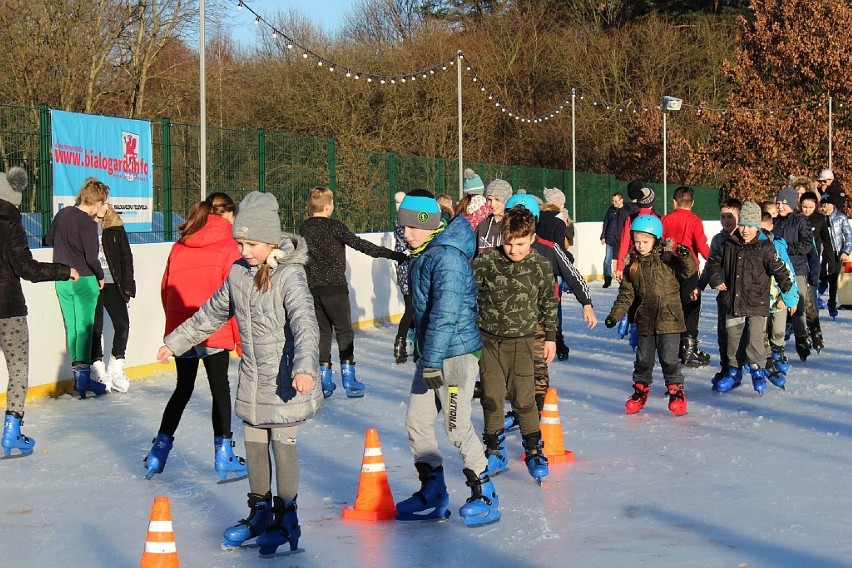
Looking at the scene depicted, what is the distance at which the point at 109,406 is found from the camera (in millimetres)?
10492

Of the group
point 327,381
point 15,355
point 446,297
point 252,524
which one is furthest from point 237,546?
point 327,381

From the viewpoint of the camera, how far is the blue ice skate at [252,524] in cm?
573

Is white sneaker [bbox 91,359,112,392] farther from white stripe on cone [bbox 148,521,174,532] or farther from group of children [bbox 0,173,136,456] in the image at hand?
white stripe on cone [bbox 148,521,174,532]

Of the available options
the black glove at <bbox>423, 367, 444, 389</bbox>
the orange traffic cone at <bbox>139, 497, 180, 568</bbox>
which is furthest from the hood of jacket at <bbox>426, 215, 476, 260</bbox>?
the orange traffic cone at <bbox>139, 497, 180, 568</bbox>

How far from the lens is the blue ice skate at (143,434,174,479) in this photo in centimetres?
745

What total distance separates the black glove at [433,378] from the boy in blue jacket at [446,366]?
3.9 inches

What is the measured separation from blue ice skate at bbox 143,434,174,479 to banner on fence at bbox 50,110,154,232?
4826 millimetres

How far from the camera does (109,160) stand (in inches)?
→ 497

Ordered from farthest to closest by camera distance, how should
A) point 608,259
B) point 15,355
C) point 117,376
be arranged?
point 608,259
point 117,376
point 15,355

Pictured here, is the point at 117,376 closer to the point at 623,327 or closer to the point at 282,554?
the point at 282,554

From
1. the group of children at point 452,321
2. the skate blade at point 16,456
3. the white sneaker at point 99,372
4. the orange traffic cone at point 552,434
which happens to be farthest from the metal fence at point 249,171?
the orange traffic cone at point 552,434

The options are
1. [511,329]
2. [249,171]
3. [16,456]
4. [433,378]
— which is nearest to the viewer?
[433,378]

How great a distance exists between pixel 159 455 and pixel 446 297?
2.26 metres

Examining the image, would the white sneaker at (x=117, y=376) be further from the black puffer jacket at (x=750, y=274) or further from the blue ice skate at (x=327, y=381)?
the black puffer jacket at (x=750, y=274)
